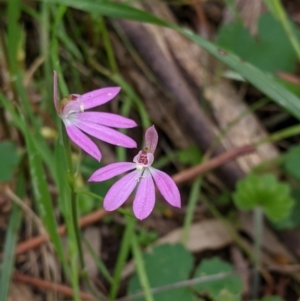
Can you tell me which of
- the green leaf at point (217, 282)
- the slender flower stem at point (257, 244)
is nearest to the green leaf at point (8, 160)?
the green leaf at point (217, 282)

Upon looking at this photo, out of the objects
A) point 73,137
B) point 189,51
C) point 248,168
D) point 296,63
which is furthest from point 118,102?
point 73,137

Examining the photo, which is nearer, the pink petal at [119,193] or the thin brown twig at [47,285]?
the pink petal at [119,193]

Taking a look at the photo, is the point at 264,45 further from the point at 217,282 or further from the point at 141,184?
the point at 141,184

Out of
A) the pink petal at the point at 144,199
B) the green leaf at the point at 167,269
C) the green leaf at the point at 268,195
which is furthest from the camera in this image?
the green leaf at the point at 268,195

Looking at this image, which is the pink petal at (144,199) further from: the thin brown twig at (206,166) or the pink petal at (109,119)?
the thin brown twig at (206,166)

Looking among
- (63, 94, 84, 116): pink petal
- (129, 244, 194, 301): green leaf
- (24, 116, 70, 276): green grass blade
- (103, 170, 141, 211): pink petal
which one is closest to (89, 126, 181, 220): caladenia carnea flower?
(103, 170, 141, 211): pink petal
